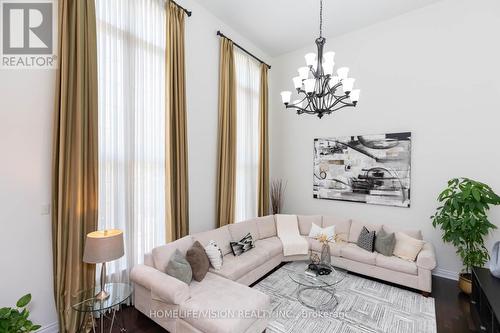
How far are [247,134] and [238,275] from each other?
2848 millimetres

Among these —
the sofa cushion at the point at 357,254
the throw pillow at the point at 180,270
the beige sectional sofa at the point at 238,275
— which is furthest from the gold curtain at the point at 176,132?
the sofa cushion at the point at 357,254

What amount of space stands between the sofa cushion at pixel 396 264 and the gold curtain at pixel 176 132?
9.87 ft

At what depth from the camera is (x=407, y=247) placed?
356 centimetres

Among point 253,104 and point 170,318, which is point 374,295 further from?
point 253,104

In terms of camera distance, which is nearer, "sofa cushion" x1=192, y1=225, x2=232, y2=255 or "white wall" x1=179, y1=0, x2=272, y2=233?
"sofa cushion" x1=192, y1=225, x2=232, y2=255

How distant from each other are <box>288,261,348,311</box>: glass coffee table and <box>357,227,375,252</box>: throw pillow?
102 cm

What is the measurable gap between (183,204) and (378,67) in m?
4.36

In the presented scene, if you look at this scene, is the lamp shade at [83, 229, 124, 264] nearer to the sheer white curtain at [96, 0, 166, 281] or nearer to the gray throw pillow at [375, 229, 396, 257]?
the sheer white curtain at [96, 0, 166, 281]

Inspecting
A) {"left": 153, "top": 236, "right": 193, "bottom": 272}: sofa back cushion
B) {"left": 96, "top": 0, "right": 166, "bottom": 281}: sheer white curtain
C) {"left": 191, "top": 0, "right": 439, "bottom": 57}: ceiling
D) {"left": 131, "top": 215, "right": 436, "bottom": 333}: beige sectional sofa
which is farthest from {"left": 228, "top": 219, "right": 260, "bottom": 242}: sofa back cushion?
{"left": 191, "top": 0, "right": 439, "bottom": 57}: ceiling

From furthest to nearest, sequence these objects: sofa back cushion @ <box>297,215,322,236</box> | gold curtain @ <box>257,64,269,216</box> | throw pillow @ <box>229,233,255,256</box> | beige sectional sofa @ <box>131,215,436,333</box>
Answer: gold curtain @ <box>257,64,269,216</box>, sofa back cushion @ <box>297,215,322,236</box>, throw pillow @ <box>229,233,255,256</box>, beige sectional sofa @ <box>131,215,436,333</box>

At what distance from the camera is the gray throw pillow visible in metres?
3.66

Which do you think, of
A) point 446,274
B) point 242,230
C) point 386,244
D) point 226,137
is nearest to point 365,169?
point 386,244

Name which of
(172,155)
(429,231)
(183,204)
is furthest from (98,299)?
(429,231)

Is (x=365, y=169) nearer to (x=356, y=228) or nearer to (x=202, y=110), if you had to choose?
(x=356, y=228)
